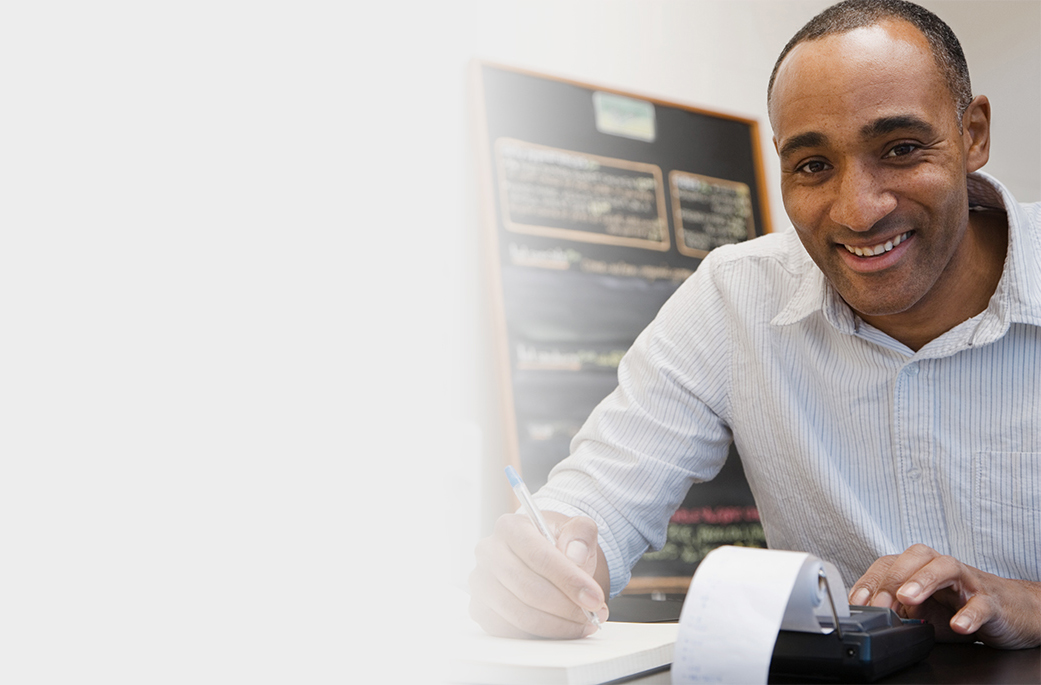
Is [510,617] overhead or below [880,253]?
below

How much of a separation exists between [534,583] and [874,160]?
572 mm

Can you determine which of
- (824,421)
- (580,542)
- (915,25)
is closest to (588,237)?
(824,421)

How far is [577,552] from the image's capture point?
80 cm

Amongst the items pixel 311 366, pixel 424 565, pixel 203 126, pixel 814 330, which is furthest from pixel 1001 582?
pixel 203 126

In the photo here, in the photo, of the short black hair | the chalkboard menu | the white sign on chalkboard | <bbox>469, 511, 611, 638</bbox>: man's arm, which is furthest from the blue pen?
the white sign on chalkboard

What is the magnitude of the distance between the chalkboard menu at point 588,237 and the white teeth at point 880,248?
1.00 metres

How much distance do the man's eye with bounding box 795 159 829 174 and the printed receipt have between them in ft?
1.92

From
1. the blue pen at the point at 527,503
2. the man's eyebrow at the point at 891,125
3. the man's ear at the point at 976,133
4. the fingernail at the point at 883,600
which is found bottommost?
the fingernail at the point at 883,600

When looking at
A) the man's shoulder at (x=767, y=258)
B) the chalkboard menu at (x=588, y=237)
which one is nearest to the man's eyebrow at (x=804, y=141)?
the man's shoulder at (x=767, y=258)

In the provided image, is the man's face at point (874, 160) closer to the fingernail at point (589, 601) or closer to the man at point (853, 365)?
the man at point (853, 365)

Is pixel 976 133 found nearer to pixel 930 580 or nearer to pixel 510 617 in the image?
pixel 930 580

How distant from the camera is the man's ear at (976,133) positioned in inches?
39.6

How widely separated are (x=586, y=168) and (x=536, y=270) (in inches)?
12.7

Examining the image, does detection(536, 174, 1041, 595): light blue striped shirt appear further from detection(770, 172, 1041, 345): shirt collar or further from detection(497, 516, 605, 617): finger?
detection(497, 516, 605, 617): finger
